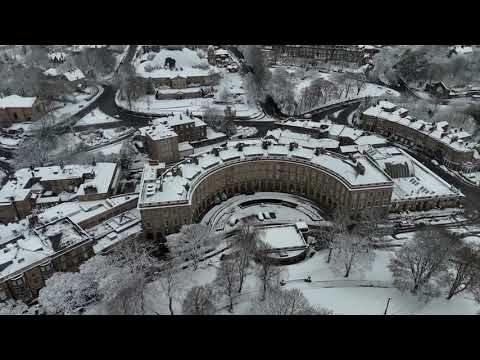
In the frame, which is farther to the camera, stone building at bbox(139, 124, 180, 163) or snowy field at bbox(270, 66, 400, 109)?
snowy field at bbox(270, 66, 400, 109)

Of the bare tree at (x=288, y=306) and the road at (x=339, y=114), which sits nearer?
the bare tree at (x=288, y=306)

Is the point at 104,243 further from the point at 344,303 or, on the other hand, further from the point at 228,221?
the point at 344,303

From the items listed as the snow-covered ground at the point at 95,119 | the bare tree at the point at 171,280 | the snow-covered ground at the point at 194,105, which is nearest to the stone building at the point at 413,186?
the bare tree at the point at 171,280

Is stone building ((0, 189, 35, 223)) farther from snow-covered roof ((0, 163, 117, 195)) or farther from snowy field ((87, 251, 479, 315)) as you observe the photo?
snowy field ((87, 251, 479, 315))

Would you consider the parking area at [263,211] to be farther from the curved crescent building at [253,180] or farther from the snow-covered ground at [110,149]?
the snow-covered ground at [110,149]

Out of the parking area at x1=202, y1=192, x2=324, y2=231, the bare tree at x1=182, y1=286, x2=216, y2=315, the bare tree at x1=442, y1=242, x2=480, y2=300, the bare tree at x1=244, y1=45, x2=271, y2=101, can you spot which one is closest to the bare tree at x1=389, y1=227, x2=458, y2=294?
the bare tree at x1=442, y1=242, x2=480, y2=300

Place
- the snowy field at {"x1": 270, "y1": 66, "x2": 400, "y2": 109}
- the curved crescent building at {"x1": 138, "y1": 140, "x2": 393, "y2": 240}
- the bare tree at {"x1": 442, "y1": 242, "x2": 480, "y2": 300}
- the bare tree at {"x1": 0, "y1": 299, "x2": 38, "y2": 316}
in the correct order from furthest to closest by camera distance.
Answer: the snowy field at {"x1": 270, "y1": 66, "x2": 400, "y2": 109}
the curved crescent building at {"x1": 138, "y1": 140, "x2": 393, "y2": 240}
the bare tree at {"x1": 442, "y1": 242, "x2": 480, "y2": 300}
the bare tree at {"x1": 0, "y1": 299, "x2": 38, "y2": 316}

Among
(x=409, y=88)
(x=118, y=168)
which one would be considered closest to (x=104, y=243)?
(x=118, y=168)
